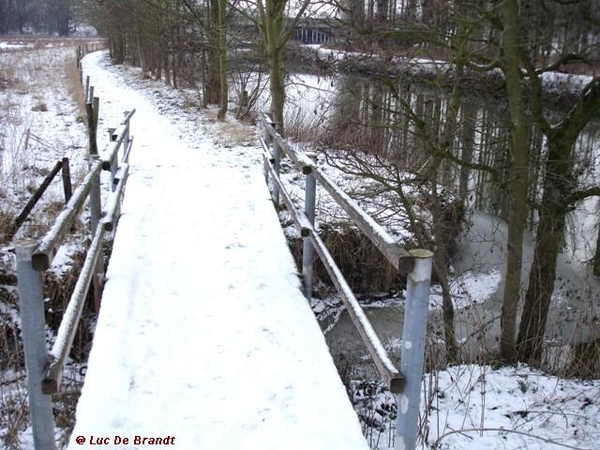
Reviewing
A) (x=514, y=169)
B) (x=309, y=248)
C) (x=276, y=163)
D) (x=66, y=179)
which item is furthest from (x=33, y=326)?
(x=66, y=179)

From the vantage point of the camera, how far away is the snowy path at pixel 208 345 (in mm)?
3127

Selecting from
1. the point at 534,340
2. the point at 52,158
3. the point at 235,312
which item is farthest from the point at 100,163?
the point at 52,158

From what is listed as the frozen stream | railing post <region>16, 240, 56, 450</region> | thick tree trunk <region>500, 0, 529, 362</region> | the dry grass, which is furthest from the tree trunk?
railing post <region>16, 240, 56, 450</region>

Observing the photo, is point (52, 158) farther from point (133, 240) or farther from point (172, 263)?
point (172, 263)

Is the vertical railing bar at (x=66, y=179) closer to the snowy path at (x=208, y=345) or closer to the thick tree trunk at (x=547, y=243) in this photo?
the snowy path at (x=208, y=345)

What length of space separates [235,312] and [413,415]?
197cm

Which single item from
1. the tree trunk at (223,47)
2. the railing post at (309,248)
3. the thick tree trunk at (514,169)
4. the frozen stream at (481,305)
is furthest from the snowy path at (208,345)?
the tree trunk at (223,47)

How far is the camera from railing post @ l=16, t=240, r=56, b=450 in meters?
2.61

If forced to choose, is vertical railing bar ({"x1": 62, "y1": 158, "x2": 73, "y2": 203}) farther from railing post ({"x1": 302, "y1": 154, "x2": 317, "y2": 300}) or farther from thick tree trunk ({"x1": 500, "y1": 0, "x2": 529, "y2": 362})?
thick tree trunk ({"x1": 500, "y1": 0, "x2": 529, "y2": 362})

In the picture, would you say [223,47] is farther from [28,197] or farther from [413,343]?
[413,343]

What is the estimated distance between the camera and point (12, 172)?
1000 cm

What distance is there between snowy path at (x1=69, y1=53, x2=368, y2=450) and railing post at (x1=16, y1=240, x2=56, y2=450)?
0.34 metres

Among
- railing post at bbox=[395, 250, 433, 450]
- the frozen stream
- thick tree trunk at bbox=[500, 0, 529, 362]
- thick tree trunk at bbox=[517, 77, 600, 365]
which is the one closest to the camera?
railing post at bbox=[395, 250, 433, 450]

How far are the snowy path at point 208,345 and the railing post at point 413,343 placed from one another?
333 mm
